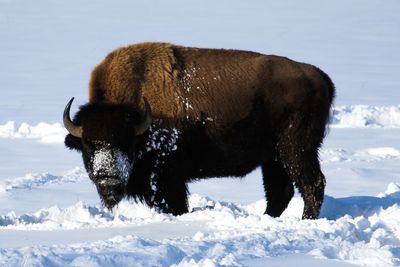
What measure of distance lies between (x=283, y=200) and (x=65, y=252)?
363cm

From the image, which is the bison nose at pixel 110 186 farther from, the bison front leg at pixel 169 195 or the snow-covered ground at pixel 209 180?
the bison front leg at pixel 169 195

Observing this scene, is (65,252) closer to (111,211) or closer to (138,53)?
(111,211)

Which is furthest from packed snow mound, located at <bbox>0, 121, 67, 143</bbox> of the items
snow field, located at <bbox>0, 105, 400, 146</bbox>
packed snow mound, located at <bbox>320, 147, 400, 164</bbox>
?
packed snow mound, located at <bbox>320, 147, 400, 164</bbox>

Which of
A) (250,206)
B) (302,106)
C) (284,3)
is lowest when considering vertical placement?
(284,3)

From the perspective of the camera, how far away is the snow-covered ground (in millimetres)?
5469

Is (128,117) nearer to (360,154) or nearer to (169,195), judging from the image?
(169,195)

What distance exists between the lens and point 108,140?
7.41 metres

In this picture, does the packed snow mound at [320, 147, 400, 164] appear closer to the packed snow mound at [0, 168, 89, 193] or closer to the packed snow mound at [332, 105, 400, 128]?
the packed snow mound at [332, 105, 400, 128]

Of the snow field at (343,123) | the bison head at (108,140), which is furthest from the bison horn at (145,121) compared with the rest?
the snow field at (343,123)

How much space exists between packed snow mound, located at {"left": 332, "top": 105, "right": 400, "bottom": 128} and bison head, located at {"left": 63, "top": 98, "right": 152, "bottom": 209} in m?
8.29

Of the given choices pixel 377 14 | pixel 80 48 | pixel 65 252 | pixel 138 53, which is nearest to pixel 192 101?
pixel 138 53

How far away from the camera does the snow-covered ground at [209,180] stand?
547 centimetres

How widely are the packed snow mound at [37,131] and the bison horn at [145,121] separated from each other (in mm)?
6459

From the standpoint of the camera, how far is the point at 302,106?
310 inches
